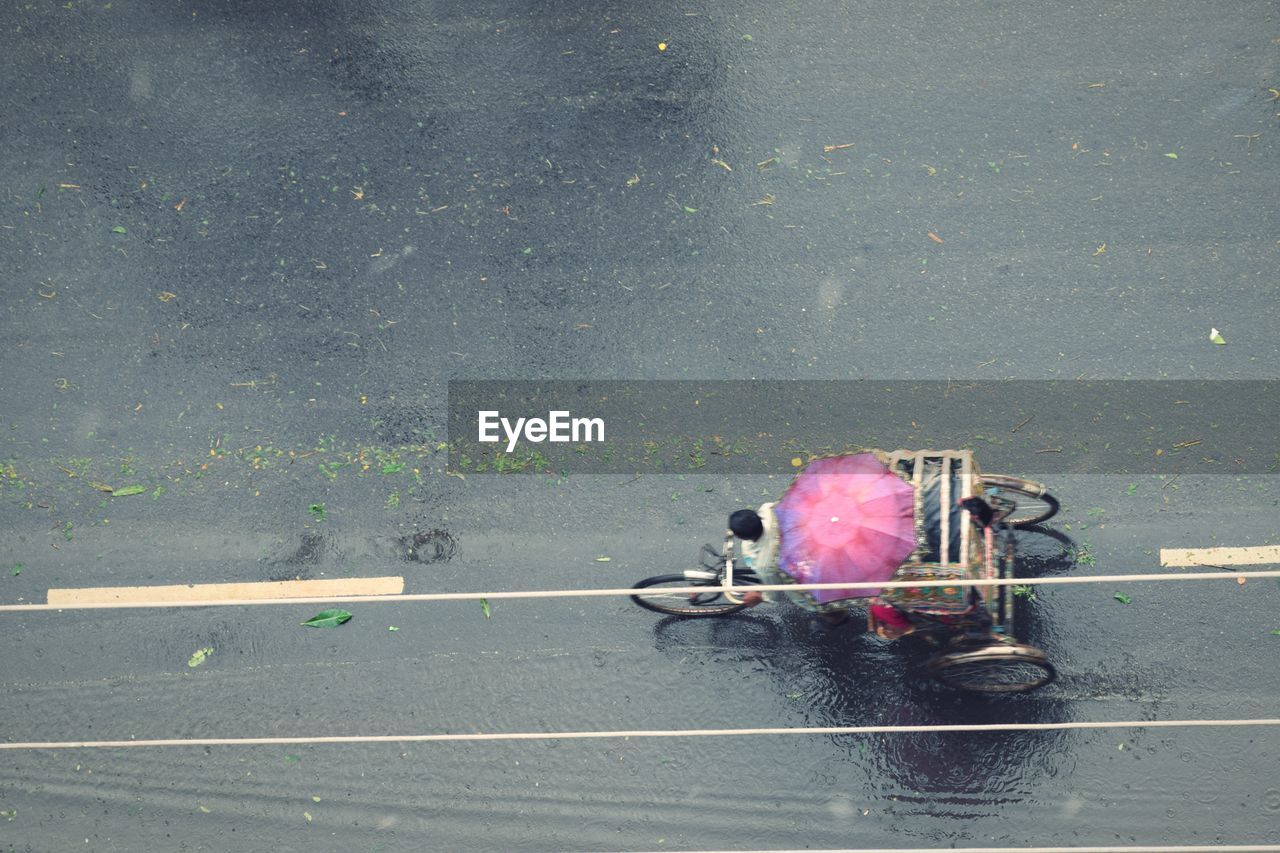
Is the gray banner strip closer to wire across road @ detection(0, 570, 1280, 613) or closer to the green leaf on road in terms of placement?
wire across road @ detection(0, 570, 1280, 613)

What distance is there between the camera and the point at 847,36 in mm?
7668

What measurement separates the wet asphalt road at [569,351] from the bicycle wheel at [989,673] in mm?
196

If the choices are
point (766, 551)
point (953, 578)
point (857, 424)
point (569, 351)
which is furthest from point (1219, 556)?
point (569, 351)

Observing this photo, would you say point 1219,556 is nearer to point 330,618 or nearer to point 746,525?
point 746,525

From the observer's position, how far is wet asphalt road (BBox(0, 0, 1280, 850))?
656cm

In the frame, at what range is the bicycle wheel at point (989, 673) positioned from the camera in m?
6.10

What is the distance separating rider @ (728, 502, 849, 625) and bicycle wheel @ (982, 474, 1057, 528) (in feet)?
4.00

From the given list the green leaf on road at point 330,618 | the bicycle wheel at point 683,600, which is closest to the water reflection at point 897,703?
the bicycle wheel at point 683,600

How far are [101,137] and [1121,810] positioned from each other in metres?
8.68

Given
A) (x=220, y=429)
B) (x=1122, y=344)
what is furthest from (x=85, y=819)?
(x=1122, y=344)

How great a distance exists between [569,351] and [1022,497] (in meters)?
3.27

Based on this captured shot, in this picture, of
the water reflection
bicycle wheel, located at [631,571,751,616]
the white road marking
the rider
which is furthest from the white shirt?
the white road marking

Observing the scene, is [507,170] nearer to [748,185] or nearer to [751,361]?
[748,185]
